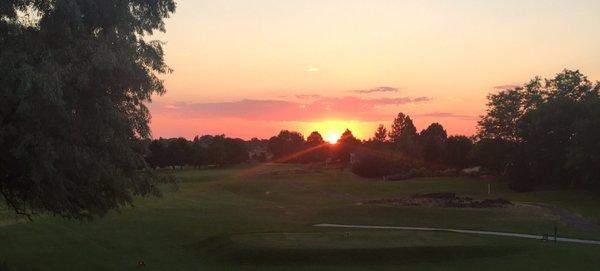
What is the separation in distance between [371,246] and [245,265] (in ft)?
21.6

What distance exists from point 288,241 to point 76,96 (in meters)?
16.0

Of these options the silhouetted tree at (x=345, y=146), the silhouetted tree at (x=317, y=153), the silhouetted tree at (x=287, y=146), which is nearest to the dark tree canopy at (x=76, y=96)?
the silhouetted tree at (x=345, y=146)

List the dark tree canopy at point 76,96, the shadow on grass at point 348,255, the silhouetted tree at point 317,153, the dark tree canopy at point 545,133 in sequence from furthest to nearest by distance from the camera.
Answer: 1. the silhouetted tree at point 317,153
2. the dark tree canopy at point 545,133
3. the shadow on grass at point 348,255
4. the dark tree canopy at point 76,96

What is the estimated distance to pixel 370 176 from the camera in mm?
97312

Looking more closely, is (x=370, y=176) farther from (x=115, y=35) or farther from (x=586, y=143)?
(x=115, y=35)

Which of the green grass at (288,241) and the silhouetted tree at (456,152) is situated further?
the silhouetted tree at (456,152)

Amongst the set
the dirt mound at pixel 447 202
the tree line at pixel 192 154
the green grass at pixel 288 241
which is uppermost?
the tree line at pixel 192 154

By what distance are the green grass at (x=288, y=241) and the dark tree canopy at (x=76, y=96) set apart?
8801 mm

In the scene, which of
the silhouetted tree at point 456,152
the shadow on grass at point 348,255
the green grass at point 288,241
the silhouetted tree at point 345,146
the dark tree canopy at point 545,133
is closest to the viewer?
the green grass at point 288,241

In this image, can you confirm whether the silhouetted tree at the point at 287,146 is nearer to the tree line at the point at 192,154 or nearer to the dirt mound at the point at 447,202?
the tree line at the point at 192,154

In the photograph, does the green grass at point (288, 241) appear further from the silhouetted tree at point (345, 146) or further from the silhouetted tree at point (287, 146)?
the silhouetted tree at point (287, 146)

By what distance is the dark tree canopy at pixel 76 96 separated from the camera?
47.7ft

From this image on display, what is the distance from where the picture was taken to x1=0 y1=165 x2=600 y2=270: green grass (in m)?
25.9

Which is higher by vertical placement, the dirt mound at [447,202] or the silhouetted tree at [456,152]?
the silhouetted tree at [456,152]
